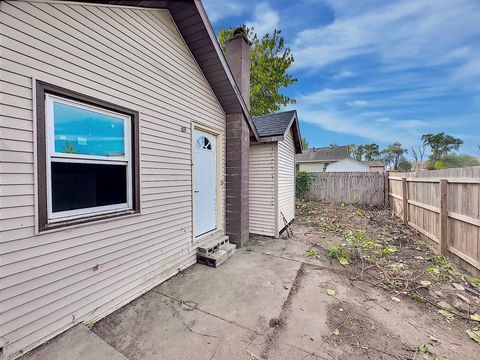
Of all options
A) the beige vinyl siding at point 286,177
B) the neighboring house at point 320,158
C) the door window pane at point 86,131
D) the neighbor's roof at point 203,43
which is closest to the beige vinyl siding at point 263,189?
the beige vinyl siding at point 286,177

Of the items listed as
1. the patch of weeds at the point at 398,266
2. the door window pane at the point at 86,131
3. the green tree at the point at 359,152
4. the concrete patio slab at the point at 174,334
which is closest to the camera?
the concrete patio slab at the point at 174,334

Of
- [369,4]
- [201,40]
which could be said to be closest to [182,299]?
[201,40]

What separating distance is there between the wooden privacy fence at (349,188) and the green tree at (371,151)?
54.5 m

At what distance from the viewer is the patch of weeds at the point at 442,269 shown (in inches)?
134

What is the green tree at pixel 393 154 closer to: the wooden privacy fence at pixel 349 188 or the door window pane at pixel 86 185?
the wooden privacy fence at pixel 349 188

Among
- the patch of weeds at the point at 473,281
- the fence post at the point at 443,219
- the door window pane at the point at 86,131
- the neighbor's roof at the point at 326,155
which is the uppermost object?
the neighbor's roof at the point at 326,155

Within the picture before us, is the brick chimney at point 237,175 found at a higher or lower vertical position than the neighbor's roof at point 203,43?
lower

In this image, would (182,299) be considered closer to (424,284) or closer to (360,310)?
(360,310)

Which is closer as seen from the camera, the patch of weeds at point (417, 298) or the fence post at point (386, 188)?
the patch of weeds at point (417, 298)

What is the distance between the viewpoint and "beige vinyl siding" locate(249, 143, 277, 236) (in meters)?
5.72

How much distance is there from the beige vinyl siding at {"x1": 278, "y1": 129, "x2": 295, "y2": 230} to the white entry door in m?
2.09

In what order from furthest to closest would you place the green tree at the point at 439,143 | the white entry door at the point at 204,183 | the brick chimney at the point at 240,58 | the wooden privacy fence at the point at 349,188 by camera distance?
the green tree at the point at 439,143
the wooden privacy fence at the point at 349,188
the brick chimney at the point at 240,58
the white entry door at the point at 204,183

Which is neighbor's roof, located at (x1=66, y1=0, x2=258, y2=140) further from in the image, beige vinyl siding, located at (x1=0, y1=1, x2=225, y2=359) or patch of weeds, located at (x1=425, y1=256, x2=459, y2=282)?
patch of weeds, located at (x1=425, y1=256, x2=459, y2=282)

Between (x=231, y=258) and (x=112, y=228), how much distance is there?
8.06 feet
